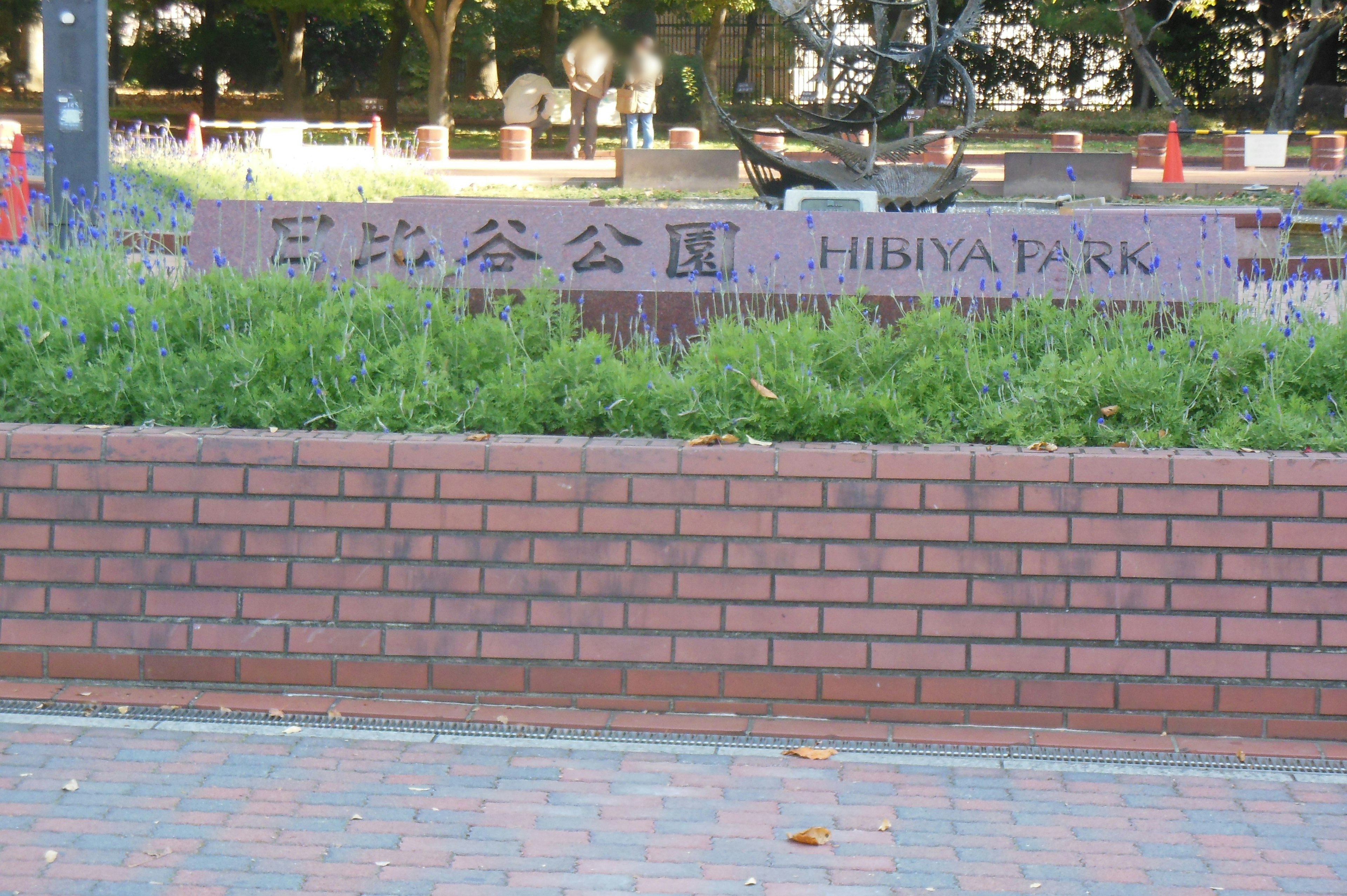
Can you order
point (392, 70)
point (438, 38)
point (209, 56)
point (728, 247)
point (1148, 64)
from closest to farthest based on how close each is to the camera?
point (728, 247) < point (438, 38) < point (1148, 64) < point (392, 70) < point (209, 56)

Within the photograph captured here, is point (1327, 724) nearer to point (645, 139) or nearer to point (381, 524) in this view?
point (381, 524)

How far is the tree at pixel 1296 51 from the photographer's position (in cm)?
2869

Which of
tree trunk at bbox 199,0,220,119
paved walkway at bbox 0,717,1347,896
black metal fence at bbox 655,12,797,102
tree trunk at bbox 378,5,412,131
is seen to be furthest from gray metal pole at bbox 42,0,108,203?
tree trunk at bbox 199,0,220,119

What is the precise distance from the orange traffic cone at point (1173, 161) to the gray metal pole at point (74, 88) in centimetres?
1497

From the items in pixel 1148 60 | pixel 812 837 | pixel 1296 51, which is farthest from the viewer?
pixel 1148 60

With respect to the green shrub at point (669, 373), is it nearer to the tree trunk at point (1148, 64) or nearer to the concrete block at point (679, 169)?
the concrete block at point (679, 169)

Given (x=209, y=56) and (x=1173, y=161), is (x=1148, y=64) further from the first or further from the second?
(x=209, y=56)

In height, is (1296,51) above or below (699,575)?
above

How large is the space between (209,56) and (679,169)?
22.1 metres

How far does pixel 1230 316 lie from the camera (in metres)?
5.11

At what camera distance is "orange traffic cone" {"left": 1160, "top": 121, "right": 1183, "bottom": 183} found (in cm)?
1972

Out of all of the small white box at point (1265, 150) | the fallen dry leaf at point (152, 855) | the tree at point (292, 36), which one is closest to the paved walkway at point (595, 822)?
the fallen dry leaf at point (152, 855)

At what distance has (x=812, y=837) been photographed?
3275 millimetres

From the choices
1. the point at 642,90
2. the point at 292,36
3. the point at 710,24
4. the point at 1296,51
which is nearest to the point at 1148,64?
the point at 1296,51
